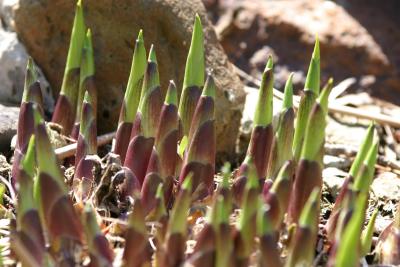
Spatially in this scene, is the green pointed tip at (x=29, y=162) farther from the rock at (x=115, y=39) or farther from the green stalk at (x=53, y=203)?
the rock at (x=115, y=39)

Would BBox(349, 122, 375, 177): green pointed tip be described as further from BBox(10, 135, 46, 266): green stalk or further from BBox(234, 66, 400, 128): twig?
BBox(234, 66, 400, 128): twig

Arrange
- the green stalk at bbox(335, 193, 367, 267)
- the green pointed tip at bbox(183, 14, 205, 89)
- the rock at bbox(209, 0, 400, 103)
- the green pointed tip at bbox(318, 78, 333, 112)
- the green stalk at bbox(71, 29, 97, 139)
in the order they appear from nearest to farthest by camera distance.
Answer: the green stalk at bbox(335, 193, 367, 267), the green pointed tip at bbox(318, 78, 333, 112), the green pointed tip at bbox(183, 14, 205, 89), the green stalk at bbox(71, 29, 97, 139), the rock at bbox(209, 0, 400, 103)

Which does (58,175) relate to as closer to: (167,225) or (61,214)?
(61,214)

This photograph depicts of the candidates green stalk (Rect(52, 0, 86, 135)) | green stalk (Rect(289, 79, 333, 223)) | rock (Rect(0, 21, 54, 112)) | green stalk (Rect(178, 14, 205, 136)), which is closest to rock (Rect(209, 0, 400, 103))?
rock (Rect(0, 21, 54, 112))

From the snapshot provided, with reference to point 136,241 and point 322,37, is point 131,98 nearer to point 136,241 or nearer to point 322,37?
point 136,241

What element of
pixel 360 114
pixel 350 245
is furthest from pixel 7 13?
pixel 350 245

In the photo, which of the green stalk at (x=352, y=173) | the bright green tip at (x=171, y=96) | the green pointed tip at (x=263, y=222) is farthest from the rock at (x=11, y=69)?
the green pointed tip at (x=263, y=222)
